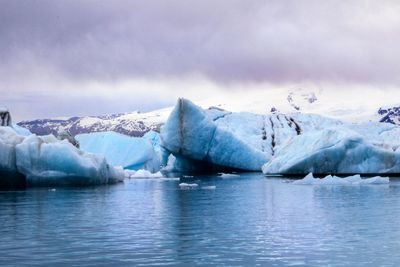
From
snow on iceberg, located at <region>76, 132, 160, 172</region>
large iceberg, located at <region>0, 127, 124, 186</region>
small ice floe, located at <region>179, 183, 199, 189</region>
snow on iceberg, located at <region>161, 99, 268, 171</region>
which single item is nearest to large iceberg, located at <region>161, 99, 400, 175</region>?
snow on iceberg, located at <region>161, 99, 268, 171</region>

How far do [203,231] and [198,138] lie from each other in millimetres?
27445

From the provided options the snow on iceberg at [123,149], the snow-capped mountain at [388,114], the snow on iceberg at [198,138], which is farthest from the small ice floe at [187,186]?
the snow-capped mountain at [388,114]

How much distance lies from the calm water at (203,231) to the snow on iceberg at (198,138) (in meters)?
19.3

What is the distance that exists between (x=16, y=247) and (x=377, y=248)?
17.6 ft

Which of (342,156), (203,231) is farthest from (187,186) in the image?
(203,231)

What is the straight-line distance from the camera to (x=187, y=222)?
13.0 metres

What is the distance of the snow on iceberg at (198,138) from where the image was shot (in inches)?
1517

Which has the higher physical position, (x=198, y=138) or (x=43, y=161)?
(x=198, y=138)

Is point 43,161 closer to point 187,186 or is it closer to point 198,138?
point 187,186

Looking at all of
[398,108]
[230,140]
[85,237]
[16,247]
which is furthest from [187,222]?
[398,108]

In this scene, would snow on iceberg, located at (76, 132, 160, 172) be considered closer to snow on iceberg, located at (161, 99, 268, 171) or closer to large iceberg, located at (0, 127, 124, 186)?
snow on iceberg, located at (161, 99, 268, 171)

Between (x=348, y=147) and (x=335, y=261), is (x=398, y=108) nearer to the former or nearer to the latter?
(x=348, y=147)

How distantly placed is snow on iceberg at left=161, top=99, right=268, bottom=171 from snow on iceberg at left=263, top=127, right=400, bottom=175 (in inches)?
265

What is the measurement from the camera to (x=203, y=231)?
37.8ft
